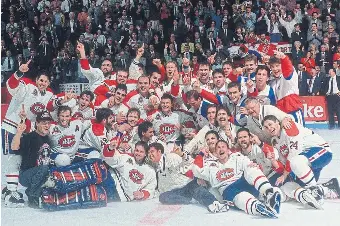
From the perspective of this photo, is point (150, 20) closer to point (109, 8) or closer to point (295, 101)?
point (109, 8)

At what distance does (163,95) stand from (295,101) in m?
0.90

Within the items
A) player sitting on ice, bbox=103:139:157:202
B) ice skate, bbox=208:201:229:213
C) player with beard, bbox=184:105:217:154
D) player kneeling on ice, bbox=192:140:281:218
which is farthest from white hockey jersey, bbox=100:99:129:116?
ice skate, bbox=208:201:229:213

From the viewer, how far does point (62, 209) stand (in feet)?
12.7

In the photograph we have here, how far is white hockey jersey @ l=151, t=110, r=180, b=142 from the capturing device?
403 cm

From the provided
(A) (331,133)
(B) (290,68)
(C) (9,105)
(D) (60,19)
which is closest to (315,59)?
(B) (290,68)

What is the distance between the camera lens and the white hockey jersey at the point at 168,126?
4.03 meters

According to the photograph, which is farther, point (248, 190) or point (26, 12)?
point (26, 12)

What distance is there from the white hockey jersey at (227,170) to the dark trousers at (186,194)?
0.29 ft

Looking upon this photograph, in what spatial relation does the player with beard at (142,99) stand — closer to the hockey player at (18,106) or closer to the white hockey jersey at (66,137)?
the white hockey jersey at (66,137)

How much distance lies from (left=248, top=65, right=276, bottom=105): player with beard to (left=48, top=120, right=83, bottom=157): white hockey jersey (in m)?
1.22

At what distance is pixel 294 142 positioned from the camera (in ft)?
12.6

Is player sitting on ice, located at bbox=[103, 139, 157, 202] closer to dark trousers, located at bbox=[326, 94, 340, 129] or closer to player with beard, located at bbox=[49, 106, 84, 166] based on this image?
player with beard, located at bbox=[49, 106, 84, 166]

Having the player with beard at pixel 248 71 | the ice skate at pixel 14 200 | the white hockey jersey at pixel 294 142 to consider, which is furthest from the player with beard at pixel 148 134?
the ice skate at pixel 14 200

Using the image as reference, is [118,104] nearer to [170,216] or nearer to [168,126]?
[168,126]
